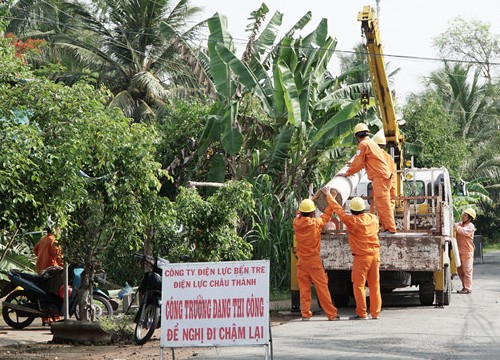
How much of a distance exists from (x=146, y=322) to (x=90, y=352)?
82 cm

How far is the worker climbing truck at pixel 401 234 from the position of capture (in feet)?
47.9

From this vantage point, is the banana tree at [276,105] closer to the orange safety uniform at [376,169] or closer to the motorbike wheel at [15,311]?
the orange safety uniform at [376,169]

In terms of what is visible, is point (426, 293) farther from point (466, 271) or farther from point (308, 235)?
point (466, 271)

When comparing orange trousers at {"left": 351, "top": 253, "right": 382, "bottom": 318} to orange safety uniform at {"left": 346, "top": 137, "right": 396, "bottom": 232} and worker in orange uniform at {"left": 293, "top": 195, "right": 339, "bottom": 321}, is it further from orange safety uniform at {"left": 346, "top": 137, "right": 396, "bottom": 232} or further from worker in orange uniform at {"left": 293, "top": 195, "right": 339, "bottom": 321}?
orange safety uniform at {"left": 346, "top": 137, "right": 396, "bottom": 232}

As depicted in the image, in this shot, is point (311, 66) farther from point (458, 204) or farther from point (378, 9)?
point (458, 204)

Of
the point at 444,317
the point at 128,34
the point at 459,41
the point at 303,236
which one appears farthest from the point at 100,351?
the point at 459,41

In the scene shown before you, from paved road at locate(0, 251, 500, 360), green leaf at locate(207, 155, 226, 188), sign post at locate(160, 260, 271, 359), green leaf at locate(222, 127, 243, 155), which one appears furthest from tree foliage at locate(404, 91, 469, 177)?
sign post at locate(160, 260, 271, 359)

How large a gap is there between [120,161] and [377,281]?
4.18 meters

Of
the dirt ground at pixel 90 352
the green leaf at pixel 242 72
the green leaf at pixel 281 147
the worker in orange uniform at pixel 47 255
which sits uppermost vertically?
the green leaf at pixel 242 72

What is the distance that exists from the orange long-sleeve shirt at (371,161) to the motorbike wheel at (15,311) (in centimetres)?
557

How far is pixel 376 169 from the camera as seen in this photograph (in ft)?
47.2

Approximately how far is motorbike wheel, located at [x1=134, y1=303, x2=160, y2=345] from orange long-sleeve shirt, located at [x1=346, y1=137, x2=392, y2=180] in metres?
4.47

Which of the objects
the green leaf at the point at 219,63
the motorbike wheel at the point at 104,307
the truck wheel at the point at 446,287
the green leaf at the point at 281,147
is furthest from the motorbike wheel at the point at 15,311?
the green leaf at the point at 281,147

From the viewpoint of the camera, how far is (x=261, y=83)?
2248 cm
